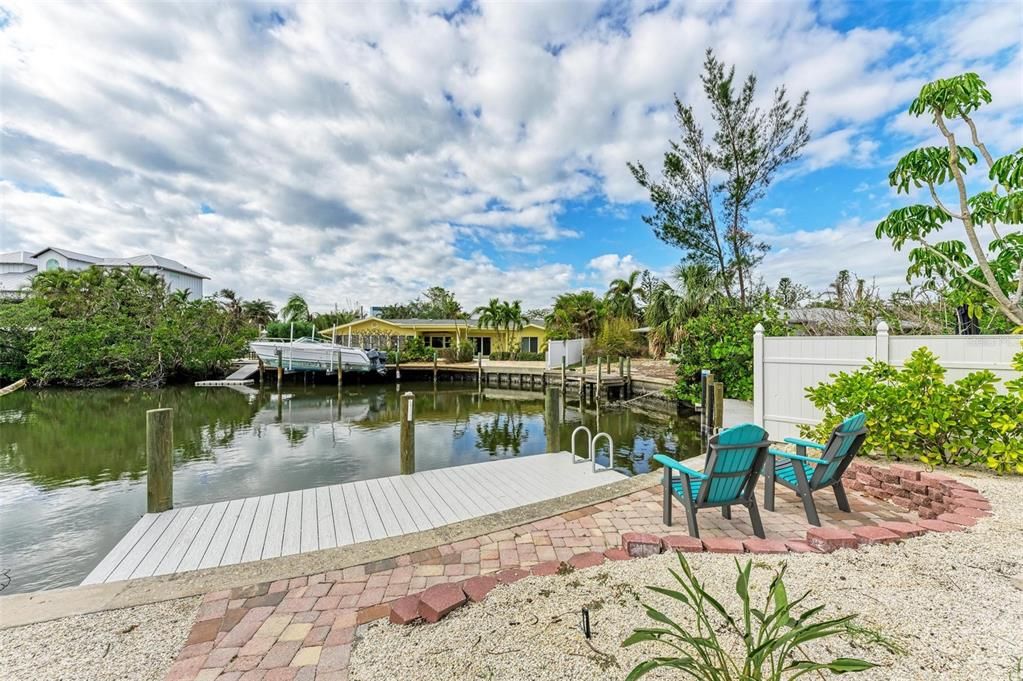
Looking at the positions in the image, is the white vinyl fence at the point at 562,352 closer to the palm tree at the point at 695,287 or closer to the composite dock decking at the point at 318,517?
the palm tree at the point at 695,287

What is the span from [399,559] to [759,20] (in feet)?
27.7

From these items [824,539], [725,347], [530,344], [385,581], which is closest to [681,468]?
[824,539]

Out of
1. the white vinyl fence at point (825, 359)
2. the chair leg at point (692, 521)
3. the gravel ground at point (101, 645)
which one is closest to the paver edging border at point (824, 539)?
the chair leg at point (692, 521)

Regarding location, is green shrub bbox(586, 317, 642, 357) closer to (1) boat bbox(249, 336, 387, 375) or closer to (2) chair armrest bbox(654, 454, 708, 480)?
(1) boat bbox(249, 336, 387, 375)

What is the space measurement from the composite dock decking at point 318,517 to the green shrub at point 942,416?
266cm

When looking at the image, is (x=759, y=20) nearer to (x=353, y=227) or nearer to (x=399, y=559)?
(x=399, y=559)

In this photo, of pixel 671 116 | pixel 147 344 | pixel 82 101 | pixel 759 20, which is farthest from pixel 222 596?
A: pixel 147 344

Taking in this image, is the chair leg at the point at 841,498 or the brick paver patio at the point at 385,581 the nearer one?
the brick paver patio at the point at 385,581

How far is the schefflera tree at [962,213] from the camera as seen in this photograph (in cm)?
427

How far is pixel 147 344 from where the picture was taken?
1956 cm

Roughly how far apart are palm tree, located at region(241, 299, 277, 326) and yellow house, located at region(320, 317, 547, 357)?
61.8 feet

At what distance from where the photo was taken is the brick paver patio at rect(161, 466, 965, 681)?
1779 mm

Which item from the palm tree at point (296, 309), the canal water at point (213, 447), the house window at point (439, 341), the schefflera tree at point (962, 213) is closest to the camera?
the schefflera tree at point (962, 213)

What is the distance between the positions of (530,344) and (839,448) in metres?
29.5
